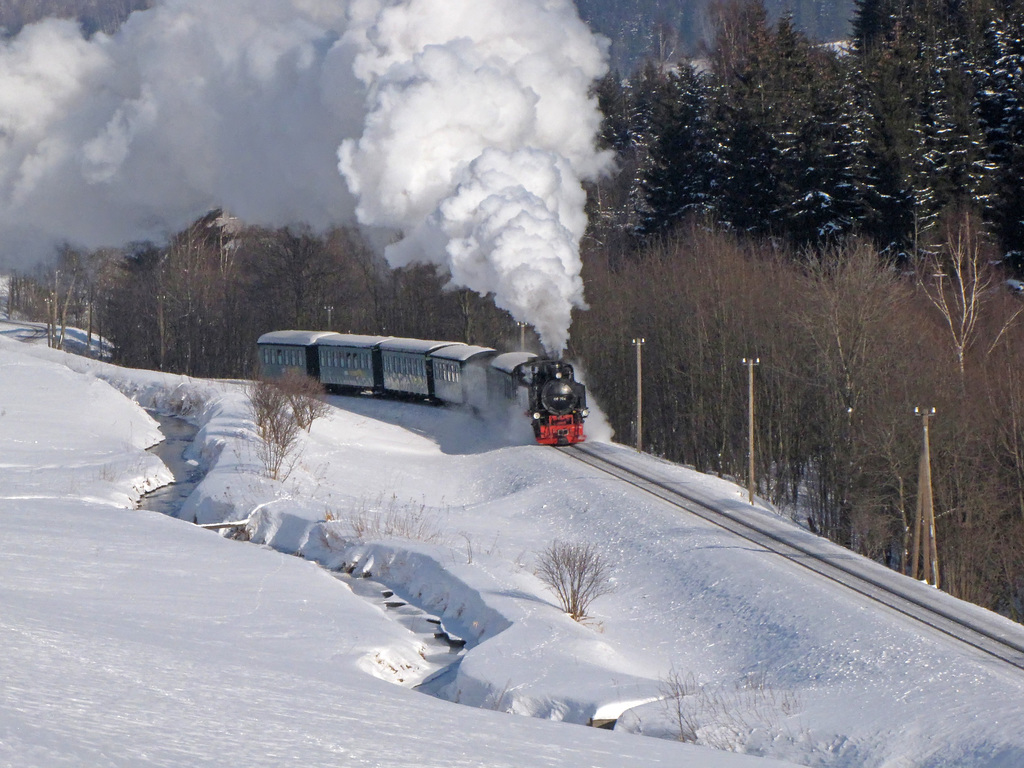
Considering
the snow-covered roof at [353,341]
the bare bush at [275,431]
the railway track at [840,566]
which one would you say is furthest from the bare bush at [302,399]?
the railway track at [840,566]

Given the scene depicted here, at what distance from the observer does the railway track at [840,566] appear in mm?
18297

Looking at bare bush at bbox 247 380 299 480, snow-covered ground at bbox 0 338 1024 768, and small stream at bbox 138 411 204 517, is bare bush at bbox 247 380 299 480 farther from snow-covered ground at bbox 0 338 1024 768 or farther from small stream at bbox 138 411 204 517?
small stream at bbox 138 411 204 517

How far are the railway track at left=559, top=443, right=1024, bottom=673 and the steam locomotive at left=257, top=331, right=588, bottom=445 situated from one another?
1.61 m

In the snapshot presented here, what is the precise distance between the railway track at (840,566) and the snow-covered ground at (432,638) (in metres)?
0.71

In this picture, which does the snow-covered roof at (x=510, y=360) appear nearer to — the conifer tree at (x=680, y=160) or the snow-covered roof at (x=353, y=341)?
the snow-covered roof at (x=353, y=341)

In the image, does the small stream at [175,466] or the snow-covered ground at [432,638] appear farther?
the small stream at [175,466]

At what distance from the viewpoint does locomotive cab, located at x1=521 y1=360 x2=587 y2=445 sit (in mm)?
31672

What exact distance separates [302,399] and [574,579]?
63.6ft

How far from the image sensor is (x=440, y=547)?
948 inches

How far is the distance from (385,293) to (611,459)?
40.0m

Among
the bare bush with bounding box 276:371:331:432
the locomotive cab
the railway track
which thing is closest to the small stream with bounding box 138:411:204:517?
the bare bush with bounding box 276:371:331:432

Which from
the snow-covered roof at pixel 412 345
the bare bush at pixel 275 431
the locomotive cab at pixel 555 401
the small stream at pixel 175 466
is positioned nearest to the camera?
the small stream at pixel 175 466

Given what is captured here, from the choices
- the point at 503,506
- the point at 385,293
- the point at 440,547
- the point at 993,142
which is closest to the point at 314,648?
the point at 440,547

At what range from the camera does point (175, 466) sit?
36.7 meters
